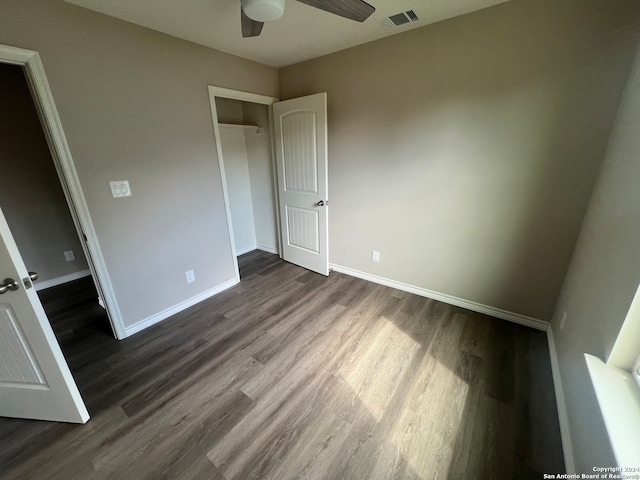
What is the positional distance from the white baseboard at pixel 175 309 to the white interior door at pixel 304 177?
991 mm

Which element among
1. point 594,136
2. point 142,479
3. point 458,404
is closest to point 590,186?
point 594,136

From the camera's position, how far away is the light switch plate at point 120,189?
1.97m

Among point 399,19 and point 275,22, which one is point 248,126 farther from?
point 399,19

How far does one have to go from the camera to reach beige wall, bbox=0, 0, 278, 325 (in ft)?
5.45

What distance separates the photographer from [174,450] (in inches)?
52.8

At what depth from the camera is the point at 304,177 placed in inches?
119

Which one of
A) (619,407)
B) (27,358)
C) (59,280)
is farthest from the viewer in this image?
(59,280)

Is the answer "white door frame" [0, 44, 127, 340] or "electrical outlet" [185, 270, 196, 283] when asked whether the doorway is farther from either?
"electrical outlet" [185, 270, 196, 283]

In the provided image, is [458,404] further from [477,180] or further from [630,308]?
[477,180]

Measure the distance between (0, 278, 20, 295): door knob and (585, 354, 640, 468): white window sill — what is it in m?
2.44

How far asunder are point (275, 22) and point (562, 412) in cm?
316

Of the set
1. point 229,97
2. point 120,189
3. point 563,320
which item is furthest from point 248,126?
point 563,320

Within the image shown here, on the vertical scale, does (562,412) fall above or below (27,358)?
below

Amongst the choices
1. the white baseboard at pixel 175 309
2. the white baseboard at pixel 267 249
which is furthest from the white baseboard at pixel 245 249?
the white baseboard at pixel 175 309
